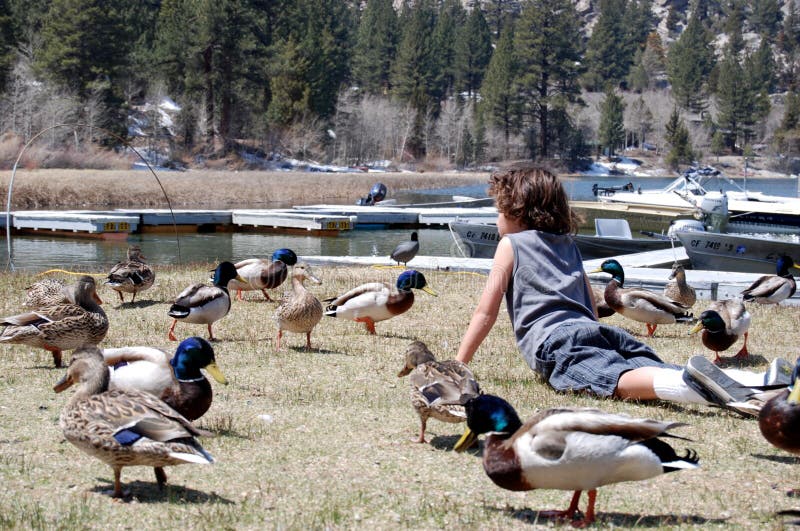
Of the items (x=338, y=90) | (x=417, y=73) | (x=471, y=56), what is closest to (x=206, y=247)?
(x=338, y=90)

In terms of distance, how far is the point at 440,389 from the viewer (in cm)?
534

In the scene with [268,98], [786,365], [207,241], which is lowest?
[207,241]

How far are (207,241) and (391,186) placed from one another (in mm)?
31455

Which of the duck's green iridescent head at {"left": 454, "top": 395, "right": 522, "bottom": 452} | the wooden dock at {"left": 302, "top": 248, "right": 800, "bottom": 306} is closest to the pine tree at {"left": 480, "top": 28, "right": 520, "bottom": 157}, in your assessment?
the wooden dock at {"left": 302, "top": 248, "right": 800, "bottom": 306}

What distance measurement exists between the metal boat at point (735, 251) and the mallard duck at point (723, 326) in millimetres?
11353

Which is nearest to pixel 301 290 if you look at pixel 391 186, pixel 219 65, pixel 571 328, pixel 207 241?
pixel 571 328

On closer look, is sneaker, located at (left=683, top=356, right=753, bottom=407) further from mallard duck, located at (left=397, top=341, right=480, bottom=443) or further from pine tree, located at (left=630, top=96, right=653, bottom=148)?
pine tree, located at (left=630, top=96, right=653, bottom=148)

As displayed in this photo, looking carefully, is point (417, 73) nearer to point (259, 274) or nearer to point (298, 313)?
point (259, 274)

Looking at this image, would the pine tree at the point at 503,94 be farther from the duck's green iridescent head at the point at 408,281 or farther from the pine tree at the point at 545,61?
the duck's green iridescent head at the point at 408,281

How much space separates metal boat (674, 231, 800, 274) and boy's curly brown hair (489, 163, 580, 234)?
13938 millimetres

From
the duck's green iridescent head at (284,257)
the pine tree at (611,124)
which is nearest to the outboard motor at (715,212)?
the duck's green iridescent head at (284,257)

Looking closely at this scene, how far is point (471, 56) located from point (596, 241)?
344ft

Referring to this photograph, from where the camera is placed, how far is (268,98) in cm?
8394

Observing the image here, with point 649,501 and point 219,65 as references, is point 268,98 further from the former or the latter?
point 649,501
